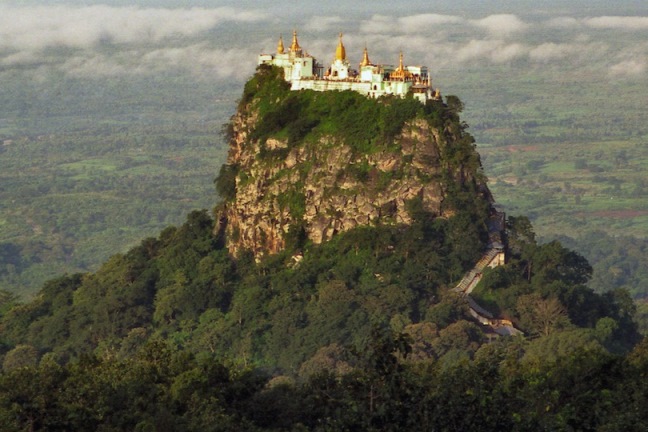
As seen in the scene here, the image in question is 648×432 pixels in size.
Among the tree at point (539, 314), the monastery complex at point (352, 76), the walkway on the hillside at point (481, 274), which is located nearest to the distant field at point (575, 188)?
the monastery complex at point (352, 76)

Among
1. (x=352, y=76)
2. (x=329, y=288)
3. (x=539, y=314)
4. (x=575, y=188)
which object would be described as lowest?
(x=575, y=188)

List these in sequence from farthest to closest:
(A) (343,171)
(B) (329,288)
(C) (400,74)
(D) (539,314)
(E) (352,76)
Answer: (E) (352,76)
(C) (400,74)
(A) (343,171)
(B) (329,288)
(D) (539,314)

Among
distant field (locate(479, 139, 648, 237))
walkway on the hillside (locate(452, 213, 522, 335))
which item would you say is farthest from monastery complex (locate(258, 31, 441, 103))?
distant field (locate(479, 139, 648, 237))

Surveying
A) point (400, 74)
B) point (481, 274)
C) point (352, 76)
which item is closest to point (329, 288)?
point (481, 274)

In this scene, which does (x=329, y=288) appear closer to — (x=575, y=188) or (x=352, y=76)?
(x=352, y=76)

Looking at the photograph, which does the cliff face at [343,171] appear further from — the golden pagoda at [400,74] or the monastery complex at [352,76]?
the golden pagoda at [400,74]

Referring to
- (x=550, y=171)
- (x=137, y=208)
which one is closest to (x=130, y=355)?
(x=137, y=208)
